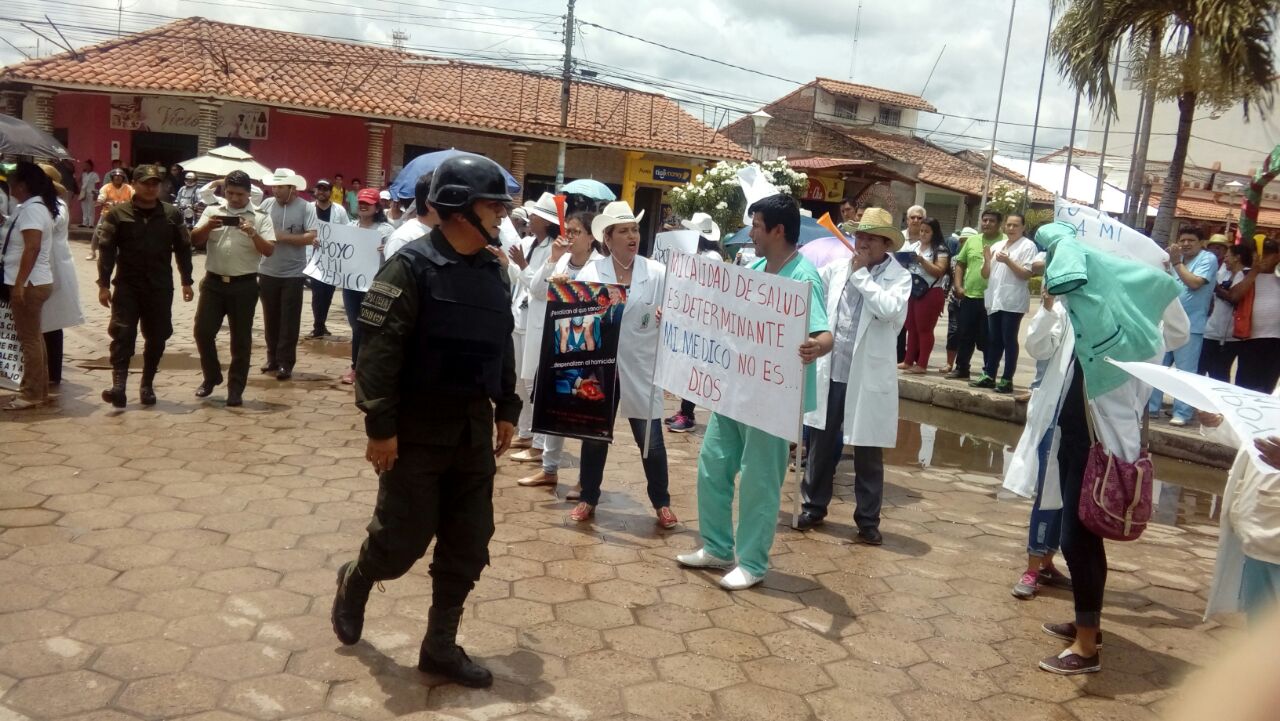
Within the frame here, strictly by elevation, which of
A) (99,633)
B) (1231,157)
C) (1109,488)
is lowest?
(99,633)

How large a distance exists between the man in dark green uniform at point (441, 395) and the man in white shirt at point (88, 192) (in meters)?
23.2

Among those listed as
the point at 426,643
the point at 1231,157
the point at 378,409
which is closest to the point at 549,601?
the point at 426,643

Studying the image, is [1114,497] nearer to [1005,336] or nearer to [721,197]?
[1005,336]

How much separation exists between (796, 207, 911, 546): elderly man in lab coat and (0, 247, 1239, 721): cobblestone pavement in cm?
27

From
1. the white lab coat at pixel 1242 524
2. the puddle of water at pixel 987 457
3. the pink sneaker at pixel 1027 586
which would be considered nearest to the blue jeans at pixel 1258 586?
the white lab coat at pixel 1242 524

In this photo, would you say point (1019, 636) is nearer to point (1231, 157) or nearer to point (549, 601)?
point (549, 601)

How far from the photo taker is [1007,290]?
32.6 ft

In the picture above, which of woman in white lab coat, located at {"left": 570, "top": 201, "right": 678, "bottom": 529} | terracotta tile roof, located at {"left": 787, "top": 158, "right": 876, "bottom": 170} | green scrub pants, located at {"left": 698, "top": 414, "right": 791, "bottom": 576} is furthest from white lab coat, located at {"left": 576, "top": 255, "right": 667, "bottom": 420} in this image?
terracotta tile roof, located at {"left": 787, "top": 158, "right": 876, "bottom": 170}

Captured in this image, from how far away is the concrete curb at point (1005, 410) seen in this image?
8664mm

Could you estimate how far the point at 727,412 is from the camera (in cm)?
469

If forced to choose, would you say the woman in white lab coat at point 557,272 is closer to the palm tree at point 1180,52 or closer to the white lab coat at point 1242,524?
the white lab coat at point 1242,524

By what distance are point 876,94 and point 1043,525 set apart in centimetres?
4552

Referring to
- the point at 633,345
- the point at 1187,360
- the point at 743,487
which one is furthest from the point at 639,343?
the point at 1187,360

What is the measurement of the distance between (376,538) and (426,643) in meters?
0.43
